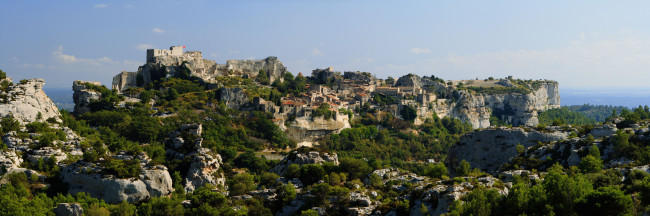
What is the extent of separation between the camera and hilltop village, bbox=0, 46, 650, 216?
3381cm

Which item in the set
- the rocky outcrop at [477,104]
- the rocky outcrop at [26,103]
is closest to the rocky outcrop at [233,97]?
the rocky outcrop at [26,103]

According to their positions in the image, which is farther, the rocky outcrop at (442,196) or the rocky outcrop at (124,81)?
the rocky outcrop at (124,81)

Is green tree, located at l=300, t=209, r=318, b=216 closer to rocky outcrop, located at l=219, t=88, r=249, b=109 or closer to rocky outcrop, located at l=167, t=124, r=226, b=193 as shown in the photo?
rocky outcrop, located at l=167, t=124, r=226, b=193

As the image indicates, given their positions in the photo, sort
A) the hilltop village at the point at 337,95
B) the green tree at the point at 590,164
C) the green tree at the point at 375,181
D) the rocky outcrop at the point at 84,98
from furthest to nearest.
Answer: the hilltop village at the point at 337,95 < the rocky outcrop at the point at 84,98 < the green tree at the point at 375,181 < the green tree at the point at 590,164

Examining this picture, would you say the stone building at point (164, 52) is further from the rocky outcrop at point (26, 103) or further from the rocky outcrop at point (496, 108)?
the rocky outcrop at point (496, 108)

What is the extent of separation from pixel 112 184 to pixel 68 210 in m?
6.38

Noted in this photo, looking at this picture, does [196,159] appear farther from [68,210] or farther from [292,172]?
[68,210]

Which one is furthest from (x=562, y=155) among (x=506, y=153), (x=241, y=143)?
(x=241, y=143)

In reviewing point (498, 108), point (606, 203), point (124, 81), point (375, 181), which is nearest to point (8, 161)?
point (375, 181)

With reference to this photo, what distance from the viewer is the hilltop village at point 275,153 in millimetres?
33812

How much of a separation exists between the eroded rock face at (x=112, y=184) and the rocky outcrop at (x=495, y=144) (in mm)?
28045

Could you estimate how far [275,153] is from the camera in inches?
2837

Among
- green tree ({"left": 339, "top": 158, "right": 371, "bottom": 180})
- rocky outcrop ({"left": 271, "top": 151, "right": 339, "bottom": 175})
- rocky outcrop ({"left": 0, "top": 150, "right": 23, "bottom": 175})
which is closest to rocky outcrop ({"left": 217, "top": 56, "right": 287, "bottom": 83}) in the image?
rocky outcrop ({"left": 271, "top": 151, "right": 339, "bottom": 175})

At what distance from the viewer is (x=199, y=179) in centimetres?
4934
